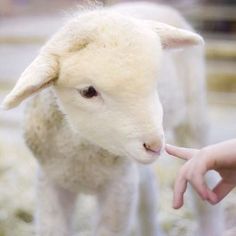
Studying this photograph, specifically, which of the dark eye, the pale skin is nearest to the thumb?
the pale skin

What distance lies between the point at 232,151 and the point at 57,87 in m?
0.32

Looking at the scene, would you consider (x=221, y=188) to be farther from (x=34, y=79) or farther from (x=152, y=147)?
(x=34, y=79)

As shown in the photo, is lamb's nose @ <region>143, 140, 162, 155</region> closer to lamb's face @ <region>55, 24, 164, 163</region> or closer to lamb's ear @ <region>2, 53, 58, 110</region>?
lamb's face @ <region>55, 24, 164, 163</region>

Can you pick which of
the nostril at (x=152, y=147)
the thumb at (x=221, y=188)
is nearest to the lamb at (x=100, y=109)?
the nostril at (x=152, y=147)

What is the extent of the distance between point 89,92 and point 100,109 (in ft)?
0.11

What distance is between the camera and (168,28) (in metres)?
1.30

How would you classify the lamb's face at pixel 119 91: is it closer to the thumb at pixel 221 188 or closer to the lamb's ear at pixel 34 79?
the lamb's ear at pixel 34 79

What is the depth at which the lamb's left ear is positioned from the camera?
1.28 meters

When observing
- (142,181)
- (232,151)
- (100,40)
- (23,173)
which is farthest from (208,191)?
(23,173)

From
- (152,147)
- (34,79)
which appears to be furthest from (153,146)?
(34,79)

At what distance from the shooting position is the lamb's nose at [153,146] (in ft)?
3.64

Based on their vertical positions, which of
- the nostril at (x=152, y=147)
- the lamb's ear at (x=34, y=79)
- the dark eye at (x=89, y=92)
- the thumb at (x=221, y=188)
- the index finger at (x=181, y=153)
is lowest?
the thumb at (x=221, y=188)

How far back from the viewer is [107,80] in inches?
44.3

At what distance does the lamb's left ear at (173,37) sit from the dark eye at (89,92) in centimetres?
18
